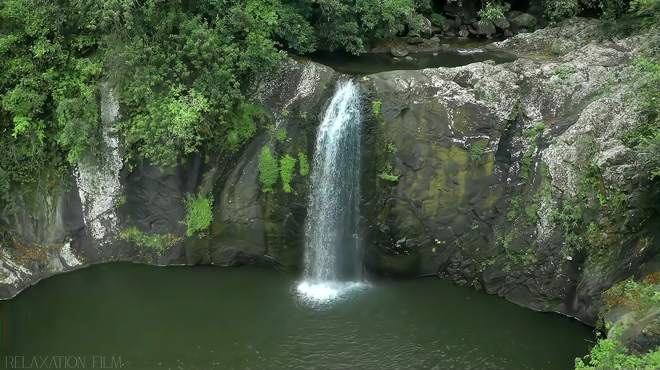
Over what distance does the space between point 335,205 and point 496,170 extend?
4.15 m

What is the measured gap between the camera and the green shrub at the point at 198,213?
1502cm

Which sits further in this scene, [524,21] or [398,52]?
[524,21]

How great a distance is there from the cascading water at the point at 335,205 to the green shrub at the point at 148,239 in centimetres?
373

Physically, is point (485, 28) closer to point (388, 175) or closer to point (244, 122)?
point (388, 175)

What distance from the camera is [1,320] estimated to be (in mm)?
13508

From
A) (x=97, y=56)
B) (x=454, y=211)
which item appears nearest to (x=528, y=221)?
(x=454, y=211)

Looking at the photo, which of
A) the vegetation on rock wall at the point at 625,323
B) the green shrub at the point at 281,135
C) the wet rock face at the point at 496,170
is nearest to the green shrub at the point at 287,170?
the green shrub at the point at 281,135

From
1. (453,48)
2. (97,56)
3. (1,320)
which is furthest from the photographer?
(453,48)

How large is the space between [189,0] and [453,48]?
889 cm

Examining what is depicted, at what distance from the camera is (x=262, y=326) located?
43.2 feet

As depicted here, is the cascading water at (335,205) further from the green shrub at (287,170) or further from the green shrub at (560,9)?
the green shrub at (560,9)

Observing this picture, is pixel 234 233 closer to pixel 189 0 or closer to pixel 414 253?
pixel 414 253

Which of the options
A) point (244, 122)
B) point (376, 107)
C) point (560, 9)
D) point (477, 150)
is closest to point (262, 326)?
point (244, 122)

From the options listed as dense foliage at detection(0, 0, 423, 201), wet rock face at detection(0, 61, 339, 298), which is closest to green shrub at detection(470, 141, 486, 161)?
wet rock face at detection(0, 61, 339, 298)
